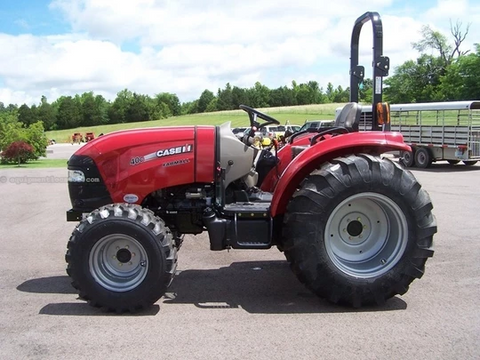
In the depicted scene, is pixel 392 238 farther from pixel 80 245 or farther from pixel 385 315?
pixel 80 245

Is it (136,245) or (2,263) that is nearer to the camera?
(136,245)

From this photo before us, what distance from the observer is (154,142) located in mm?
4949

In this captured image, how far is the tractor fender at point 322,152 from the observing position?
4699 mm

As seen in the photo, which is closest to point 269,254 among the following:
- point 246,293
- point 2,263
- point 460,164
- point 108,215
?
point 246,293

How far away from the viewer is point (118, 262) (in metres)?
4.70

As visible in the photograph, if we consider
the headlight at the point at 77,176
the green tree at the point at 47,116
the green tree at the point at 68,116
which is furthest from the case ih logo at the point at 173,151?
the green tree at the point at 68,116

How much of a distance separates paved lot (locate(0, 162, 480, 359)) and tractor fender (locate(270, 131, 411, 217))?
102 cm

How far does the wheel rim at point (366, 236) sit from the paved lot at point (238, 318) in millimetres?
421

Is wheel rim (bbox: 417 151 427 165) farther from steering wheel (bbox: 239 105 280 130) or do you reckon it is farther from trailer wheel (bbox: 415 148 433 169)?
steering wheel (bbox: 239 105 280 130)

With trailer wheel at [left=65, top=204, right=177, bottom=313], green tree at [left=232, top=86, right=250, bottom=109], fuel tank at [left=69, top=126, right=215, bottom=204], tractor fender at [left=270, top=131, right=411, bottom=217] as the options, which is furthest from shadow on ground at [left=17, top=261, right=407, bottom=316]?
green tree at [left=232, top=86, right=250, bottom=109]

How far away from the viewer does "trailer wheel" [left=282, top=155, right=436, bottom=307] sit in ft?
14.9

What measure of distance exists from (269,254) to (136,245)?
2475 millimetres

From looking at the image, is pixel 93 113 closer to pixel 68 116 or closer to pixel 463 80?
pixel 68 116

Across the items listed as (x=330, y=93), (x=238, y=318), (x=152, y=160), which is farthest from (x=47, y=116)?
(x=238, y=318)
